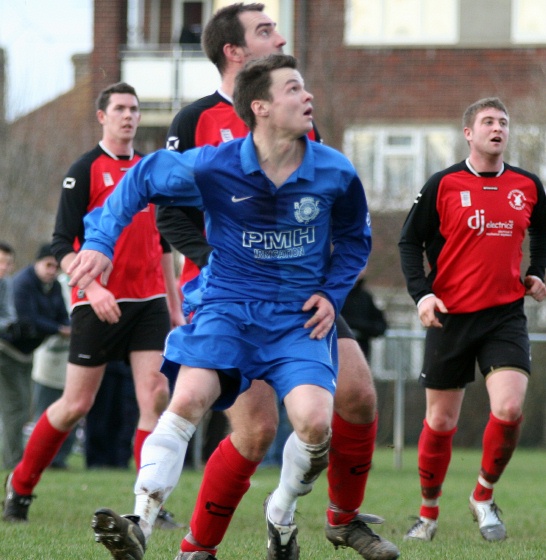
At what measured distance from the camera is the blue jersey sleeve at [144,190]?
5098 mm

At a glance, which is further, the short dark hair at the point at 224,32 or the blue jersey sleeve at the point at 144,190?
the short dark hair at the point at 224,32

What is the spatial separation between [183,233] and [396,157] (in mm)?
17171

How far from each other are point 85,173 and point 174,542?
2.46 metres

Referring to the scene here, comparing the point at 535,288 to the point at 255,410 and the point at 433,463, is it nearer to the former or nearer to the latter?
the point at 433,463

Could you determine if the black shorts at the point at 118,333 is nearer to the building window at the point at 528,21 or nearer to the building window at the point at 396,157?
the building window at the point at 396,157

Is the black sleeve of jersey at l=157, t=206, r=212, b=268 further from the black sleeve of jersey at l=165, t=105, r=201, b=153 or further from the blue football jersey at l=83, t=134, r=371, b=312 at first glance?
the black sleeve of jersey at l=165, t=105, r=201, b=153

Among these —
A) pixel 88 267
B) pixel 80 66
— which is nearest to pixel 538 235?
pixel 88 267

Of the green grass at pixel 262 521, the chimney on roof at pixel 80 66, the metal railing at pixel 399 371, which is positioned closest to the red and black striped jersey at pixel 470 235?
the green grass at pixel 262 521

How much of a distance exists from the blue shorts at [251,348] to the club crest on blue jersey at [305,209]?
0.38 m

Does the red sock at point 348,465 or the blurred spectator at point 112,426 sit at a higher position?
the red sock at point 348,465

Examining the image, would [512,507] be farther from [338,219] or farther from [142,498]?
[142,498]

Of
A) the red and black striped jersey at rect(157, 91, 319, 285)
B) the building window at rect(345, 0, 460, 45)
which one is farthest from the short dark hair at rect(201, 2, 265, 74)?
the building window at rect(345, 0, 460, 45)

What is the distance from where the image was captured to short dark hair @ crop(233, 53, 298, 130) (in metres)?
5.32

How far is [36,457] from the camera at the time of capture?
7.53 metres
